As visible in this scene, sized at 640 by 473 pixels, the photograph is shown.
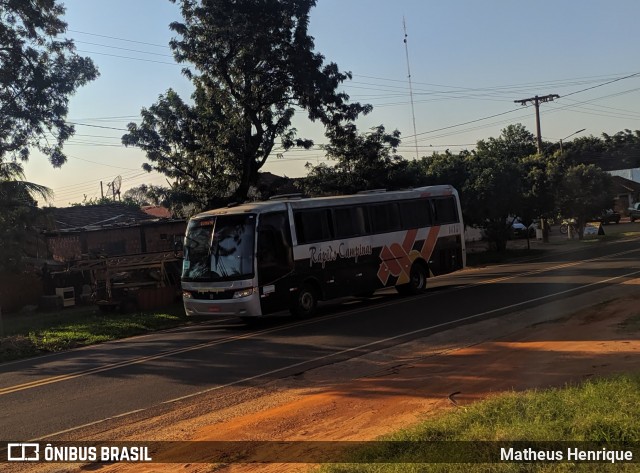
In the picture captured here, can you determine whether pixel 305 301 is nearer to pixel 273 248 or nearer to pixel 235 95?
pixel 273 248

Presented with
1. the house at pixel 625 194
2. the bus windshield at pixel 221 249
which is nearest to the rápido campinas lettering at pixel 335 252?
the bus windshield at pixel 221 249

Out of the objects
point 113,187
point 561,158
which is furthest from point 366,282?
point 113,187

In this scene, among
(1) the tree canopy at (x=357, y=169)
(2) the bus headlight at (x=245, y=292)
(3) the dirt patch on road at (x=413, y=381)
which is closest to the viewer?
(3) the dirt patch on road at (x=413, y=381)

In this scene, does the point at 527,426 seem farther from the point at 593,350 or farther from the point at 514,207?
the point at 514,207

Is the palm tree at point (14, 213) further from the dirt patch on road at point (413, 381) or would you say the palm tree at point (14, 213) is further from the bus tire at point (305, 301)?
the dirt patch on road at point (413, 381)

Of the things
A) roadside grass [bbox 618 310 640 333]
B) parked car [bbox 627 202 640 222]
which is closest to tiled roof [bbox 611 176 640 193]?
parked car [bbox 627 202 640 222]

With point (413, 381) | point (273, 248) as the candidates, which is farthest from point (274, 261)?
point (413, 381)

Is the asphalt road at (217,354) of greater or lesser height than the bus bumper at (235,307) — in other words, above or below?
below

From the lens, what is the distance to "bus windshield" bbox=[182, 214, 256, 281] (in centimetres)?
1340

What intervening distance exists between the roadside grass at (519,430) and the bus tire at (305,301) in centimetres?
856

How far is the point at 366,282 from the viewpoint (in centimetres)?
1642

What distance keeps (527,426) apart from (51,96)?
17455 mm

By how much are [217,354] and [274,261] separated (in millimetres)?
3592

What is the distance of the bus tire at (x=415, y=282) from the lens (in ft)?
59.1
